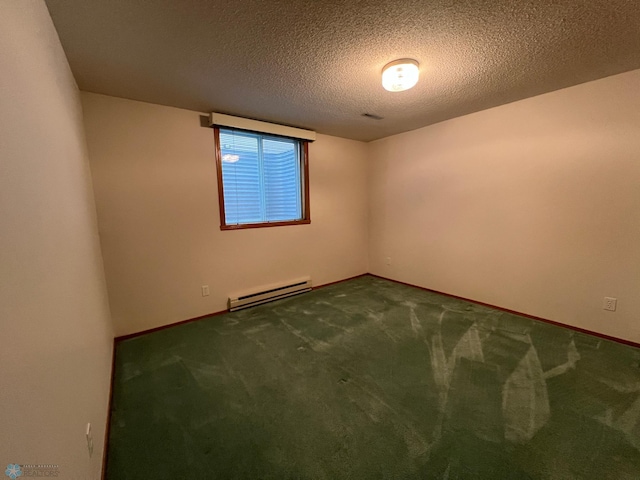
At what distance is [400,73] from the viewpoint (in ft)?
6.43

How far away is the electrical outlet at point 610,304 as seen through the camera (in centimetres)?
233

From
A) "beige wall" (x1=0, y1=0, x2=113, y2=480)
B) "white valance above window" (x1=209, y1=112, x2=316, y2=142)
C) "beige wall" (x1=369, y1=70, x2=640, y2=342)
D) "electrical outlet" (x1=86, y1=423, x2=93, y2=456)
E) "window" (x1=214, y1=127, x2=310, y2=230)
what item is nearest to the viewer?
"beige wall" (x1=0, y1=0, x2=113, y2=480)

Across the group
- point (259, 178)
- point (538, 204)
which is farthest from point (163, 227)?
point (538, 204)

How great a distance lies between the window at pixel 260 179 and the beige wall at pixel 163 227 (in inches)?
5.0

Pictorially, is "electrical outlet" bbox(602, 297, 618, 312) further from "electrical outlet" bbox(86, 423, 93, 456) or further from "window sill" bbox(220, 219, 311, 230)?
"electrical outlet" bbox(86, 423, 93, 456)

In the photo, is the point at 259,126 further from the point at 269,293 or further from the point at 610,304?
the point at 610,304

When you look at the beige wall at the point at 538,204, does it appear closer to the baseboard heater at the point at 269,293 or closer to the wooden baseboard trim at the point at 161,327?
the baseboard heater at the point at 269,293

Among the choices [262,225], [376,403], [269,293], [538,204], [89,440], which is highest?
[538,204]

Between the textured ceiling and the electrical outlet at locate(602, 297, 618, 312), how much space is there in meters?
1.95

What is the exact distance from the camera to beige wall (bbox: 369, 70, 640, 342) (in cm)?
225

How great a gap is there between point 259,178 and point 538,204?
3.16 meters

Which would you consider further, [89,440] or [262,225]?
[262,225]
